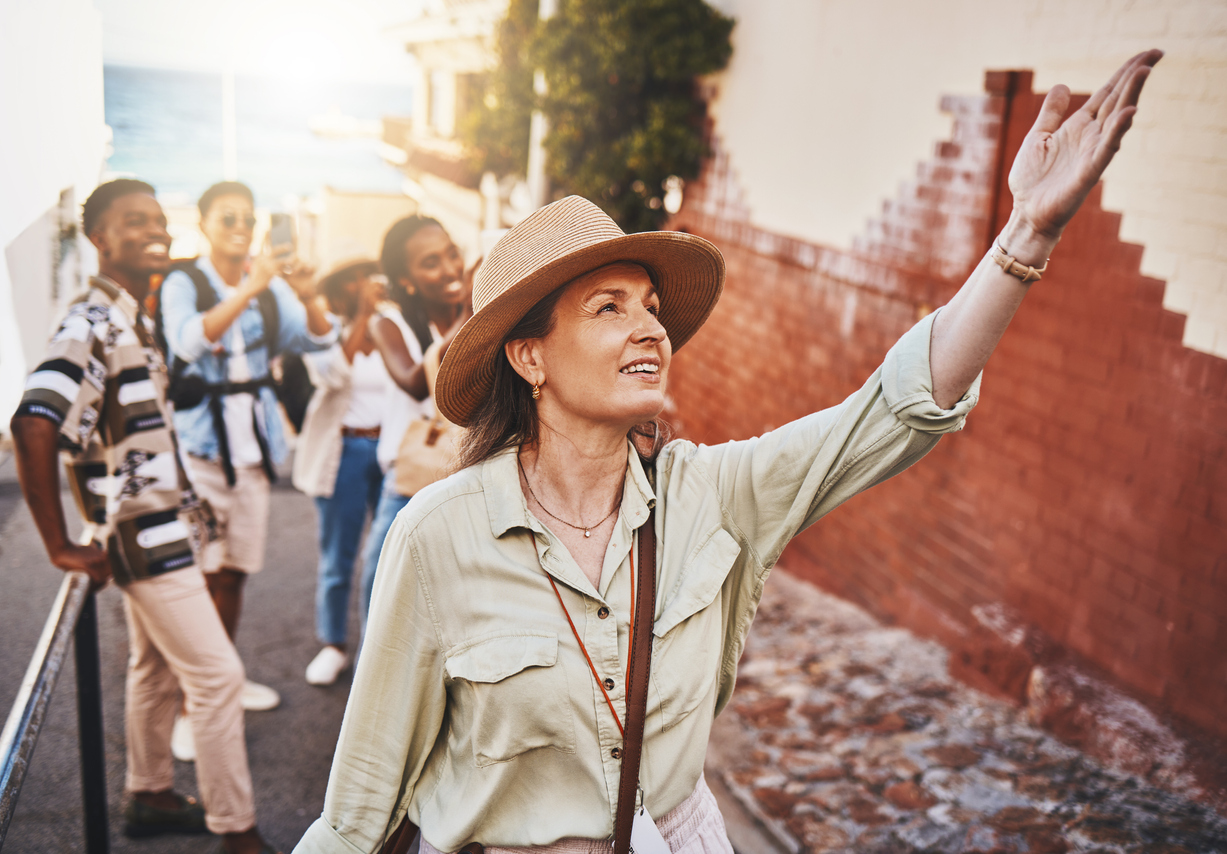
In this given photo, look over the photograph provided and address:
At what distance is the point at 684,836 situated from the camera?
187 cm

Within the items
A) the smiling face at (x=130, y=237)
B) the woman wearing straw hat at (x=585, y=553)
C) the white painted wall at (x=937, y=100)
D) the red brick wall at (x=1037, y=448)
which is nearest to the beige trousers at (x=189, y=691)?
the smiling face at (x=130, y=237)

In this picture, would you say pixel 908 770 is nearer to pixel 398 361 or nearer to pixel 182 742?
pixel 398 361

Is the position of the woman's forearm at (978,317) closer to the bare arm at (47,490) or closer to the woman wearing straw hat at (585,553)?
the woman wearing straw hat at (585,553)

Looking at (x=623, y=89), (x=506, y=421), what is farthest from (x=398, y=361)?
(x=623, y=89)

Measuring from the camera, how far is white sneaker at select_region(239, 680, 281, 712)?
14.7ft

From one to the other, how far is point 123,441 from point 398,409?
1.27 metres

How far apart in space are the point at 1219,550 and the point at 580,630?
99.0 inches

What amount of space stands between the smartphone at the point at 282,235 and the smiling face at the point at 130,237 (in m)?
0.88

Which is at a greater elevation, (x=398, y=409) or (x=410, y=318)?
(x=410, y=318)

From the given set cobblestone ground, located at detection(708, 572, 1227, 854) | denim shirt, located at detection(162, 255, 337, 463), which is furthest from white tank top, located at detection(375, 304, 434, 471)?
cobblestone ground, located at detection(708, 572, 1227, 854)

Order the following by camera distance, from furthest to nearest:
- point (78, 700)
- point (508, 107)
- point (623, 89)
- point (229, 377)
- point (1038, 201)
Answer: point (508, 107)
point (623, 89)
point (229, 377)
point (78, 700)
point (1038, 201)

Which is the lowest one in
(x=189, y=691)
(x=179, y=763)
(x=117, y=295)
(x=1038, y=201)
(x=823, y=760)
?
(x=179, y=763)

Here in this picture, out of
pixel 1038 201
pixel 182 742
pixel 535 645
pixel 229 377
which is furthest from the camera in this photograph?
pixel 182 742

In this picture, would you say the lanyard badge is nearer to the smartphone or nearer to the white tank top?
the white tank top
